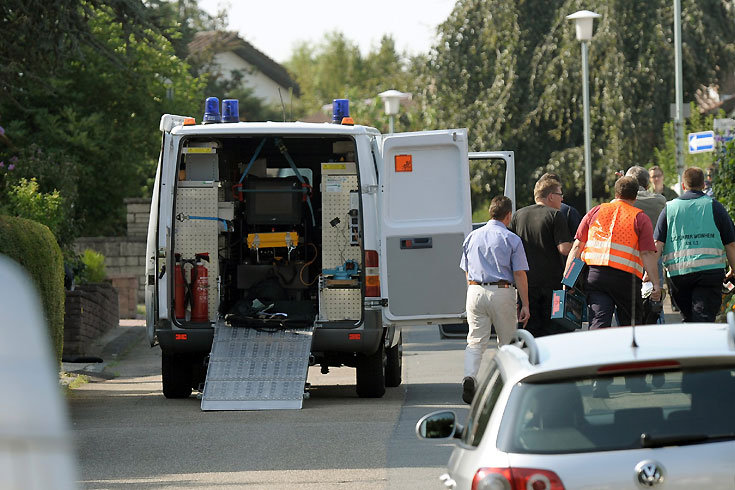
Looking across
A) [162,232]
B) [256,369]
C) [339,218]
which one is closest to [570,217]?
[339,218]

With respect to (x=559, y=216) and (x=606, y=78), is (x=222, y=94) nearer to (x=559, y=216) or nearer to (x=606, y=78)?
(x=606, y=78)

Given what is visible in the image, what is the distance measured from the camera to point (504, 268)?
10484 millimetres

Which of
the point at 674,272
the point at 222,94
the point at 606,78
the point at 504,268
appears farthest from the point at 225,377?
the point at 222,94

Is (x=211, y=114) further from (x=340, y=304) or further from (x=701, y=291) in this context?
(x=701, y=291)

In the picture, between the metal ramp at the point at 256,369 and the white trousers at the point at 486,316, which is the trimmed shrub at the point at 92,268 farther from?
the white trousers at the point at 486,316

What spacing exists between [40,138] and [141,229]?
2870 mm

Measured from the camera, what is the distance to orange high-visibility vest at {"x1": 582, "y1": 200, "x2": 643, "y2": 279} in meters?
10.5

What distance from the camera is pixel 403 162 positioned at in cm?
1148

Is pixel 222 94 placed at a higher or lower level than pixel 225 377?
higher

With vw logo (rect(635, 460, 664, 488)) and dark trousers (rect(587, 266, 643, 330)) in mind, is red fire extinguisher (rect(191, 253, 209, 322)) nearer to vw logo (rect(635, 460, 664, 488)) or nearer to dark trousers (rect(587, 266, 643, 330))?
dark trousers (rect(587, 266, 643, 330))

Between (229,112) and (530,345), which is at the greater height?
(229,112)

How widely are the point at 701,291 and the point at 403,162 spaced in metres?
2.60

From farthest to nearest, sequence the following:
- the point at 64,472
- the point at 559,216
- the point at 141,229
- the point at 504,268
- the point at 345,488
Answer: the point at 141,229 < the point at 559,216 < the point at 504,268 < the point at 345,488 < the point at 64,472

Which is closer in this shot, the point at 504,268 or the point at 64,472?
the point at 64,472
